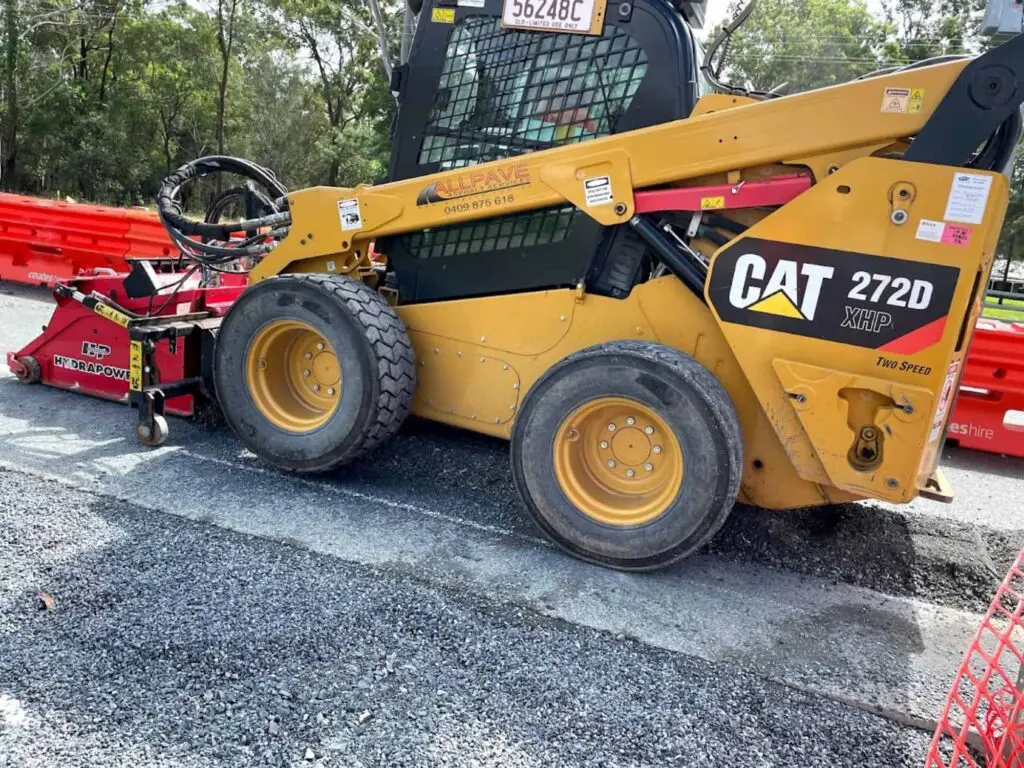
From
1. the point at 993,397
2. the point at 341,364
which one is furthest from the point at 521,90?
the point at 993,397

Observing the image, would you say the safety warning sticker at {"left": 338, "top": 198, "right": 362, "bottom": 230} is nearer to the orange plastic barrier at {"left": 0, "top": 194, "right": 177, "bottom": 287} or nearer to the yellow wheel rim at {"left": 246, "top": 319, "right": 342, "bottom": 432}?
the yellow wheel rim at {"left": 246, "top": 319, "right": 342, "bottom": 432}

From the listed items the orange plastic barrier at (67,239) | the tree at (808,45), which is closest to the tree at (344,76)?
the tree at (808,45)

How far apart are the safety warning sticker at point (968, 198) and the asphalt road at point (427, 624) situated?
5.39 ft

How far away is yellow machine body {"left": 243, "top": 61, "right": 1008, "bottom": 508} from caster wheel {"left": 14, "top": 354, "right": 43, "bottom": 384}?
330 centimetres

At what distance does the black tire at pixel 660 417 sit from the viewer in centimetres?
331

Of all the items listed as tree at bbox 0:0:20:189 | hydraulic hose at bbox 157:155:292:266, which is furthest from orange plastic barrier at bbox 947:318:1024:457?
tree at bbox 0:0:20:189

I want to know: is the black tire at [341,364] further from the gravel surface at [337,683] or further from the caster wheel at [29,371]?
the caster wheel at [29,371]

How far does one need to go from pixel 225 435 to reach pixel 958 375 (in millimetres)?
3949

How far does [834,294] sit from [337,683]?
7.67ft

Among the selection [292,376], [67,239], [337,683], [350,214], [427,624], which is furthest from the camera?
[67,239]

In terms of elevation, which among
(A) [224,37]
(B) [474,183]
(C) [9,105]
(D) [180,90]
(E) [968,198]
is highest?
(A) [224,37]

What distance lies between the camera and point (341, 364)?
4070mm

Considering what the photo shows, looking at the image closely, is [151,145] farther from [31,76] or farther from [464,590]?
[464,590]

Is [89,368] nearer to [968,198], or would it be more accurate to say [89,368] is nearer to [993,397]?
[968,198]
